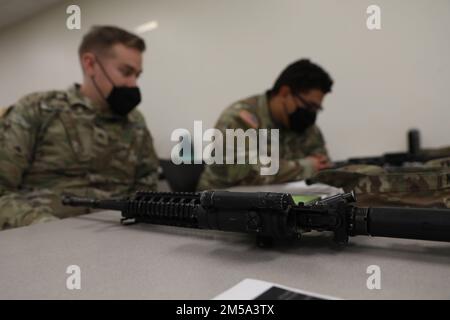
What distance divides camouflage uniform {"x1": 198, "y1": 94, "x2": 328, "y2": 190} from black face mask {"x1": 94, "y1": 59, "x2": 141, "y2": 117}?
0.47 metres

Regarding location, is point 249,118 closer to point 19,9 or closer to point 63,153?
point 63,153

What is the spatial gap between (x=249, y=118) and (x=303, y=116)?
0.97 feet

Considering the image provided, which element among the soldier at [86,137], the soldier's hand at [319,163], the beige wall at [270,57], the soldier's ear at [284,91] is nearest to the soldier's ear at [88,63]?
the soldier at [86,137]

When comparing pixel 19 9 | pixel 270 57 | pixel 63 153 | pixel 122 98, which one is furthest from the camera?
pixel 19 9

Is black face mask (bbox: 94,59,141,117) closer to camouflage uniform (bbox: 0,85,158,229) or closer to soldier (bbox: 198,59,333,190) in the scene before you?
camouflage uniform (bbox: 0,85,158,229)

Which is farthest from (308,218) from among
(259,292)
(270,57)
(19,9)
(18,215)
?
(19,9)

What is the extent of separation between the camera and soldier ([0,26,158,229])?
1138 mm

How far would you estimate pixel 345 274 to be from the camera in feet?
1.34

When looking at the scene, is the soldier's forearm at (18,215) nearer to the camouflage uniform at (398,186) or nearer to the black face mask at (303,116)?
the camouflage uniform at (398,186)

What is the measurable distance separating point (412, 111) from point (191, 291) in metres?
1.96

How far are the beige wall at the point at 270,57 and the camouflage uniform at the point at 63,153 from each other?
1.18m

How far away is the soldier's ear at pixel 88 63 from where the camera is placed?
139 cm

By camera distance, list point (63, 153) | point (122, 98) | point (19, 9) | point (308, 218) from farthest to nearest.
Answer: point (19, 9), point (122, 98), point (63, 153), point (308, 218)

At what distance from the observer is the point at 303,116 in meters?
1.74
